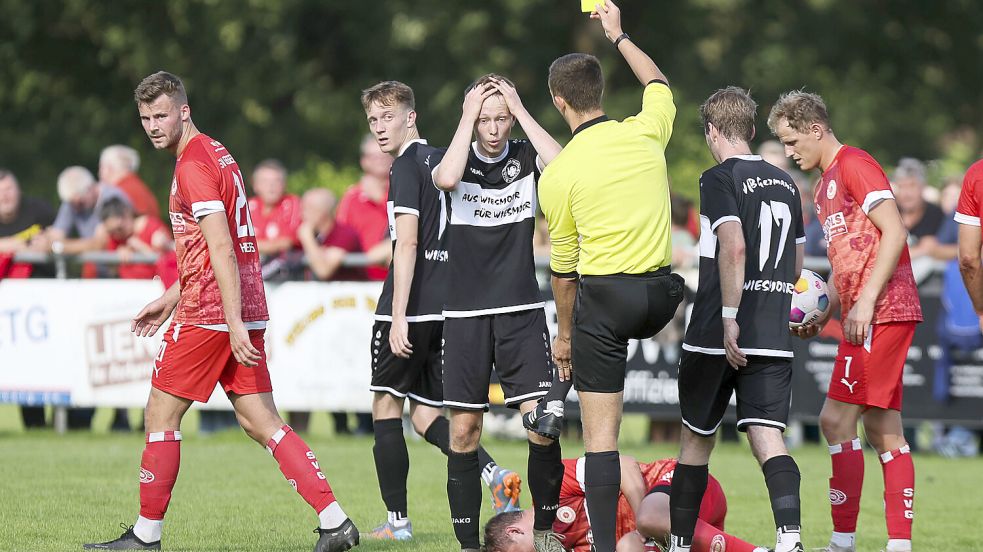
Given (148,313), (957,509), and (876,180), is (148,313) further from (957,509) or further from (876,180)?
(957,509)

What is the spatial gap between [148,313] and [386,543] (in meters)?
1.80

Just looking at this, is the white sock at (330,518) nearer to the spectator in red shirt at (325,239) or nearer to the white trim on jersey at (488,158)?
the white trim on jersey at (488,158)

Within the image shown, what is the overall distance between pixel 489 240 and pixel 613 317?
928mm

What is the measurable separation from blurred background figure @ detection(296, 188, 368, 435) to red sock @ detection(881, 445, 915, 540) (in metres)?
6.53

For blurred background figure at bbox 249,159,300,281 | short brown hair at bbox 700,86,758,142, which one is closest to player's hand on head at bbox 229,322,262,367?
short brown hair at bbox 700,86,758,142

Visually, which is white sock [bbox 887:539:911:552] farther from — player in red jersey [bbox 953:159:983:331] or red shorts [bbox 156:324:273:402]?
red shorts [bbox 156:324:273:402]

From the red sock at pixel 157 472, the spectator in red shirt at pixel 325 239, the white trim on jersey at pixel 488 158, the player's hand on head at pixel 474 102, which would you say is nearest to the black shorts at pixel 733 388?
the white trim on jersey at pixel 488 158

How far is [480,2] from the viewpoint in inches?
1207

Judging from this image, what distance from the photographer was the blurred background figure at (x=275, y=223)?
45.2 ft

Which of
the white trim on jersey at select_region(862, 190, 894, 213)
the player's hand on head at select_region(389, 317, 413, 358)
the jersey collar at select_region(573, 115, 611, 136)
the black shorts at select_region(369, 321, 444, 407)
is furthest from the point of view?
the black shorts at select_region(369, 321, 444, 407)

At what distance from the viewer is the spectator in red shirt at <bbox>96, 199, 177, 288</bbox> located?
45.7ft

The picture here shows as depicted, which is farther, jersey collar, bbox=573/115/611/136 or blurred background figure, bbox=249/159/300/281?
blurred background figure, bbox=249/159/300/281

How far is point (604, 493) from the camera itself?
22.8ft

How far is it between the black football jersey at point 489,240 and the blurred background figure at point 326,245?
6.10m
